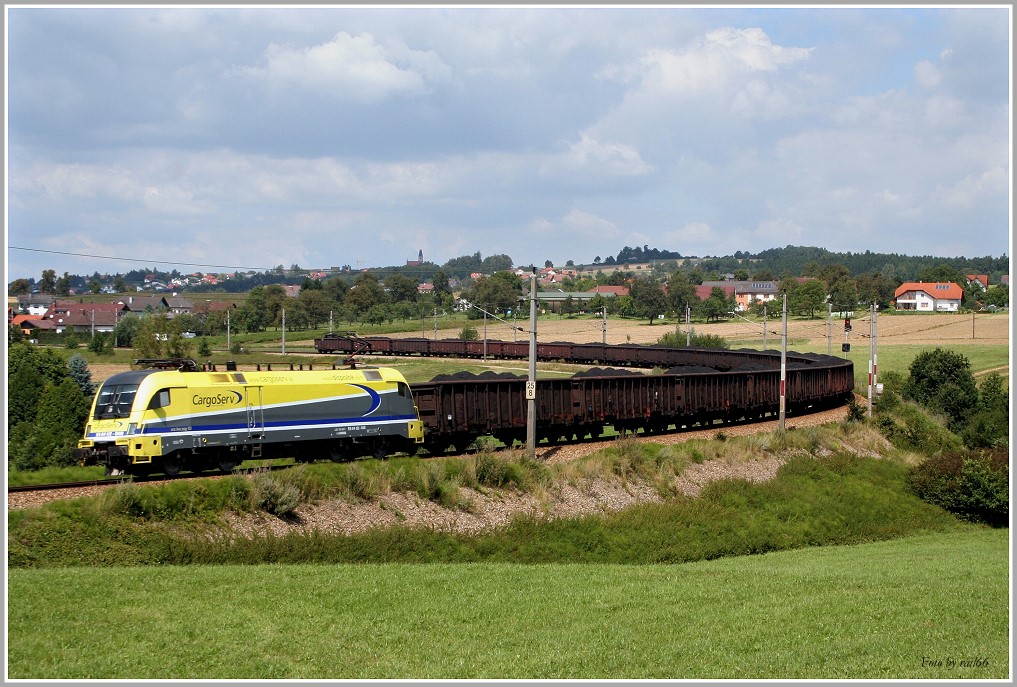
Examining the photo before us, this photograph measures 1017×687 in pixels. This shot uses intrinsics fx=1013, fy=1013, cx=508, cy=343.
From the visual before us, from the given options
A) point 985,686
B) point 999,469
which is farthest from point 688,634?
point 999,469

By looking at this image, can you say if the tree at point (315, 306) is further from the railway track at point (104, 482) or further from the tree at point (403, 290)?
the railway track at point (104, 482)

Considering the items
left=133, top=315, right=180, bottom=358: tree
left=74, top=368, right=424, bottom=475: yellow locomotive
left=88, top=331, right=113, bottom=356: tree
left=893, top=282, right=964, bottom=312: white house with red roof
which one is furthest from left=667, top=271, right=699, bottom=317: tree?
left=74, top=368, right=424, bottom=475: yellow locomotive

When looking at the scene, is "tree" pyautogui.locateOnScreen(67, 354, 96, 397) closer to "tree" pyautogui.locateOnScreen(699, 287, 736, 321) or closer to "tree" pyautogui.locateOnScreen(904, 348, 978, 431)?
"tree" pyautogui.locateOnScreen(904, 348, 978, 431)

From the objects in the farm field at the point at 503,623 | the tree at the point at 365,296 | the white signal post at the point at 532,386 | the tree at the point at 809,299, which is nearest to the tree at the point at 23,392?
the white signal post at the point at 532,386

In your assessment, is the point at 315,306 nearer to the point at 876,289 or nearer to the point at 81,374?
the point at 81,374

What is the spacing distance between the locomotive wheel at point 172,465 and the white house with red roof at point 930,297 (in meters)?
159

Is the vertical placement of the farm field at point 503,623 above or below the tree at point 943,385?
above

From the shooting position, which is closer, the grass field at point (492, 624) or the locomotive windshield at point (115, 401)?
the grass field at point (492, 624)

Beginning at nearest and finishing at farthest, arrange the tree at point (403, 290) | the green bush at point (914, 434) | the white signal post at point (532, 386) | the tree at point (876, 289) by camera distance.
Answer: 1. the white signal post at point (532, 386)
2. the green bush at point (914, 434)
3. the tree at point (403, 290)
4. the tree at point (876, 289)

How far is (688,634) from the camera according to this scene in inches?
631

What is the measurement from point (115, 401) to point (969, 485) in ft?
101

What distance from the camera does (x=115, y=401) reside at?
26531 mm

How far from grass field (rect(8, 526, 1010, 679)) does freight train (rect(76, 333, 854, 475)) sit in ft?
25.0

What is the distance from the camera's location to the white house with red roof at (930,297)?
547 ft
